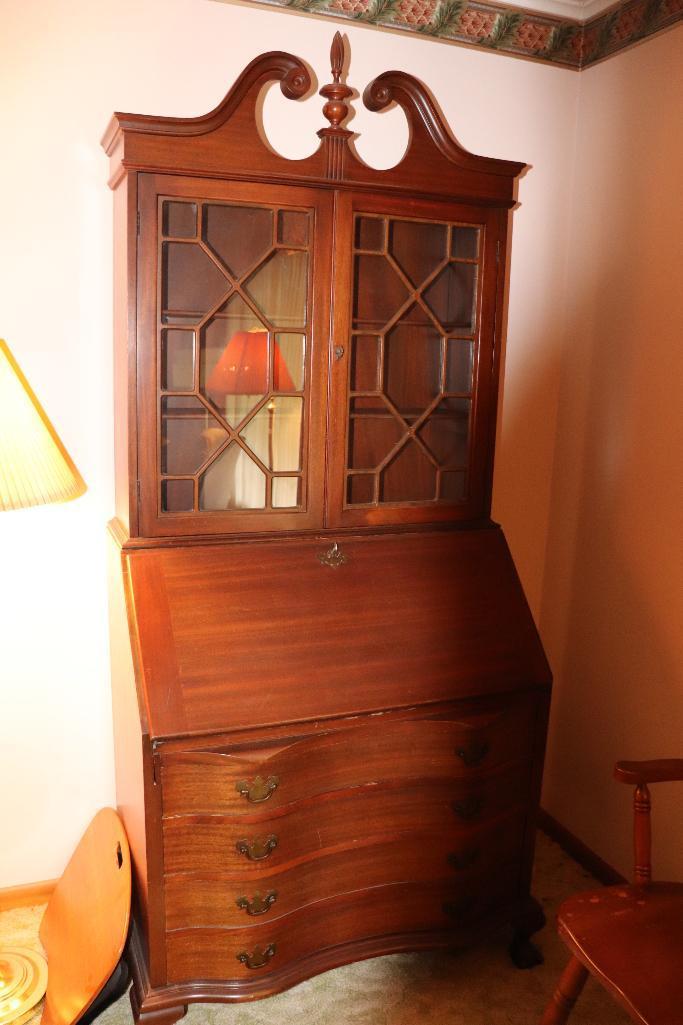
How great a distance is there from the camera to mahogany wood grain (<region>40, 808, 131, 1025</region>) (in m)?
1.88

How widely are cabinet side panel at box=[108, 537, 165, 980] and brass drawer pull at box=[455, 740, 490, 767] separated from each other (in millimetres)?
714

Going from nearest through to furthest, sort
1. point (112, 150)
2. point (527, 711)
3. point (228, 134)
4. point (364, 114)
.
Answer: point (228, 134)
point (112, 150)
point (527, 711)
point (364, 114)

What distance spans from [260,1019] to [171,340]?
5.34 ft

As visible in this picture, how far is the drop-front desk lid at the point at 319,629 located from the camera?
1.77 meters

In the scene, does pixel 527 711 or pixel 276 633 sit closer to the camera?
pixel 276 633

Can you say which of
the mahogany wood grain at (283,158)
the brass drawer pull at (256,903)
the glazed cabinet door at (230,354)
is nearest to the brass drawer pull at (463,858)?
the brass drawer pull at (256,903)

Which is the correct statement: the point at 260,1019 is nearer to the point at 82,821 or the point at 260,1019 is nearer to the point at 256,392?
the point at 82,821

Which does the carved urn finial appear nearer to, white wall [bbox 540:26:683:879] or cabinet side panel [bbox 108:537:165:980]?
white wall [bbox 540:26:683:879]

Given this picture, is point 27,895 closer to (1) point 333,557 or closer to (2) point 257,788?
(2) point 257,788

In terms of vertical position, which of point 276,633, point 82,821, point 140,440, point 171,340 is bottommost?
point 82,821

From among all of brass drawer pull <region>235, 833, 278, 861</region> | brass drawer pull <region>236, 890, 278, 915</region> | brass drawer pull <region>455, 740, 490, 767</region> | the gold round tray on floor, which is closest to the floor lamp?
brass drawer pull <region>235, 833, 278, 861</region>

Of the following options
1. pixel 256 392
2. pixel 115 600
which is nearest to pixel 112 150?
pixel 256 392

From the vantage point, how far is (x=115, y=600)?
2068 mm

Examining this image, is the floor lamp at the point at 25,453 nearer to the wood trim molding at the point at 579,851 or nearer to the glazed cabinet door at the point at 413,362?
the glazed cabinet door at the point at 413,362
